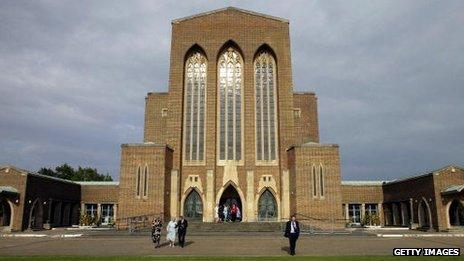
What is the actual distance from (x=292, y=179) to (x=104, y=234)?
1495 centimetres

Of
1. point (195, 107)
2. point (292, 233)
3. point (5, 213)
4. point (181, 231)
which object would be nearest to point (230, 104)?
point (195, 107)

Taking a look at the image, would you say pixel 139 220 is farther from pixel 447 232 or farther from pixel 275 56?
pixel 447 232

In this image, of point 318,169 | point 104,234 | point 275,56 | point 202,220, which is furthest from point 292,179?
point 104,234

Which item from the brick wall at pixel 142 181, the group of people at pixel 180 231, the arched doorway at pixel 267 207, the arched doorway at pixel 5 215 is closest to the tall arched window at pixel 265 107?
the arched doorway at pixel 267 207

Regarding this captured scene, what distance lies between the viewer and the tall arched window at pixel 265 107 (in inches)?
1431

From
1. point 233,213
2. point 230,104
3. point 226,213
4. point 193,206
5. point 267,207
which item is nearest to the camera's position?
point 233,213

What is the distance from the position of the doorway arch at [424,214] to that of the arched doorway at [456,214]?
1.47m

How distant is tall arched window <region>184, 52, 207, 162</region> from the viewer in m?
36.5

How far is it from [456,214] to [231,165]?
16.9 metres

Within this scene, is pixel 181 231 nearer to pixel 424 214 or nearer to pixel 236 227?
pixel 236 227

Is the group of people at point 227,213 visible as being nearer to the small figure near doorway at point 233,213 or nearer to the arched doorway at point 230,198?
the small figure near doorway at point 233,213

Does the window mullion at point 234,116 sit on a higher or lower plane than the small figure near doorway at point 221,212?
higher

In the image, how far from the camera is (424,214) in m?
32.4

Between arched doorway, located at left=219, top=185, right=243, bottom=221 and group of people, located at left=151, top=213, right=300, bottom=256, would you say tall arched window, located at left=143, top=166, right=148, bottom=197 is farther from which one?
group of people, located at left=151, top=213, right=300, bottom=256
